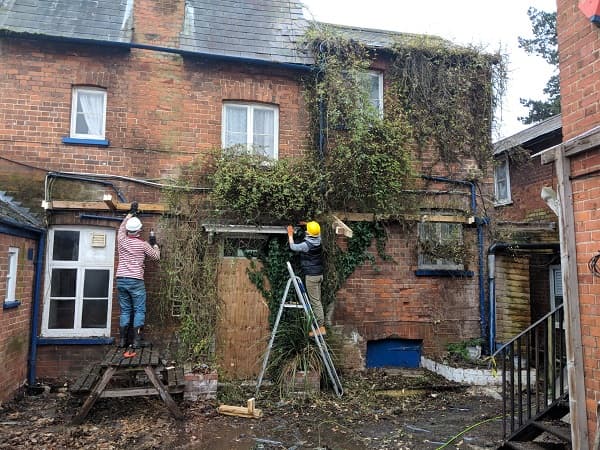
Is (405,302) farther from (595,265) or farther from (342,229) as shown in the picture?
(595,265)

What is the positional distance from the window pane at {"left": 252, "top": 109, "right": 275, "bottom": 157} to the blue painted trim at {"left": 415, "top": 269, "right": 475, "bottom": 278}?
3687 mm

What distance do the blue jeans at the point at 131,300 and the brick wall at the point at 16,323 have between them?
1.43 m

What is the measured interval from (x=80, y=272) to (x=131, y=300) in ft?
4.13

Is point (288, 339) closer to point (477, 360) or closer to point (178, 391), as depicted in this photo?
point (178, 391)

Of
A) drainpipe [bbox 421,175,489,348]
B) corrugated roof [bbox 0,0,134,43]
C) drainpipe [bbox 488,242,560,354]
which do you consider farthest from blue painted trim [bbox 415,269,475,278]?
corrugated roof [bbox 0,0,134,43]

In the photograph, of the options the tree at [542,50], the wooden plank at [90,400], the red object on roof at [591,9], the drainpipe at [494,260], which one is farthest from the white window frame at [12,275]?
the tree at [542,50]

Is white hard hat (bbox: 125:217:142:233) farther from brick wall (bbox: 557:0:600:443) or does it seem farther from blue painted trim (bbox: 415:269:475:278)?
brick wall (bbox: 557:0:600:443)

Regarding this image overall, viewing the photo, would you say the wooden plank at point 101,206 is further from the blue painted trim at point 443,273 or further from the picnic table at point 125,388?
the blue painted trim at point 443,273

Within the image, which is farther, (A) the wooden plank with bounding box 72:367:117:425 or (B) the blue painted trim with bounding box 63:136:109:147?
(B) the blue painted trim with bounding box 63:136:109:147

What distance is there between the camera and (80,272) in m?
8.32

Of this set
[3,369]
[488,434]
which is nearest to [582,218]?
[488,434]

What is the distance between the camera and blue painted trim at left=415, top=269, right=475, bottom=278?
9312 millimetres

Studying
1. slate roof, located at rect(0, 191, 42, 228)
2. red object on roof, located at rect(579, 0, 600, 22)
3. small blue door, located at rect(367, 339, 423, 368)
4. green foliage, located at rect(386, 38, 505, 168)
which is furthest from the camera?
green foliage, located at rect(386, 38, 505, 168)

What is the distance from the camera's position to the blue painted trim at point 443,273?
9312 mm
